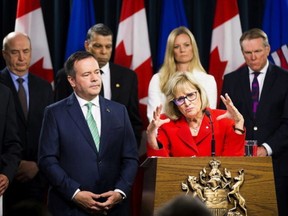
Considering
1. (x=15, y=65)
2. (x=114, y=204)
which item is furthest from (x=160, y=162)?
(x=15, y=65)

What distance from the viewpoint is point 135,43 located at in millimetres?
6965

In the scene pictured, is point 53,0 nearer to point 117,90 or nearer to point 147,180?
point 117,90

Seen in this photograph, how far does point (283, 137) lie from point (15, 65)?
234 centimetres

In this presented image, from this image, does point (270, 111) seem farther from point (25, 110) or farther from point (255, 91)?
point (25, 110)

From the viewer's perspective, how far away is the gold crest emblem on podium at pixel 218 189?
12.5ft

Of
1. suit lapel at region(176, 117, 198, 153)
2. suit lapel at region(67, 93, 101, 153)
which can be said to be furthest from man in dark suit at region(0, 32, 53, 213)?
suit lapel at region(176, 117, 198, 153)

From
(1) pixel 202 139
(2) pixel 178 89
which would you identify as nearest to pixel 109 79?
(2) pixel 178 89

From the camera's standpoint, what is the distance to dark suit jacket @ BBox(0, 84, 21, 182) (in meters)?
4.83

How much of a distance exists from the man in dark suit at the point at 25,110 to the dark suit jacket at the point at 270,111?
5.41 feet

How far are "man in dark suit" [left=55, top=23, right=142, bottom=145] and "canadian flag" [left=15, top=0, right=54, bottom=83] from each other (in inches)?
31.7

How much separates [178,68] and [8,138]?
5.76ft

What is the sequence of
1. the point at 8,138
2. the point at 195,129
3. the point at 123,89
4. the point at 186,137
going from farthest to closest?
the point at 123,89 < the point at 8,138 < the point at 195,129 < the point at 186,137

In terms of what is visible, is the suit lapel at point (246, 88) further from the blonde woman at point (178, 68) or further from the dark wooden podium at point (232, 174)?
the dark wooden podium at point (232, 174)

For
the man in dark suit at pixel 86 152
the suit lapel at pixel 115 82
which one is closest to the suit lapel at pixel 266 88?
the suit lapel at pixel 115 82
